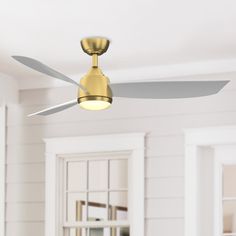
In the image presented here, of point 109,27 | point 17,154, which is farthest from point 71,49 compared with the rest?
point 17,154

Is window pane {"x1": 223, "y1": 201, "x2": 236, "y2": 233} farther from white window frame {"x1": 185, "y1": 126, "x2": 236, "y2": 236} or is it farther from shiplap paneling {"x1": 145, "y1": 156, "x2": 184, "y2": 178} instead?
shiplap paneling {"x1": 145, "y1": 156, "x2": 184, "y2": 178}

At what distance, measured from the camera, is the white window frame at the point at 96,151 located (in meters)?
5.95

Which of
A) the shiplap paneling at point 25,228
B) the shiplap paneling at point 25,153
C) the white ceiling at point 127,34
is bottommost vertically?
the shiplap paneling at point 25,228

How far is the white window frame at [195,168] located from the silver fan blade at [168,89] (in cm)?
150

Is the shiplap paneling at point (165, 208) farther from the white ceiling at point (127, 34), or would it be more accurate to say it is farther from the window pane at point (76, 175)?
the white ceiling at point (127, 34)

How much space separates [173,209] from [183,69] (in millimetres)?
1151

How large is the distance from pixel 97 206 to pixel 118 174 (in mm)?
347

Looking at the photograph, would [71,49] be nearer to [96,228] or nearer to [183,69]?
[183,69]

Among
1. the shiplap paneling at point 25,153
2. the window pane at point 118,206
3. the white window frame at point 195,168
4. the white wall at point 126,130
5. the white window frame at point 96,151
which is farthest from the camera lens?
the shiplap paneling at point 25,153

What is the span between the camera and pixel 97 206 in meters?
6.27

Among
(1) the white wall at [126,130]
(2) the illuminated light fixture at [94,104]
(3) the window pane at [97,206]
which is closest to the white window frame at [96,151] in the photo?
(1) the white wall at [126,130]

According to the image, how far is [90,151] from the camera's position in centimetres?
617

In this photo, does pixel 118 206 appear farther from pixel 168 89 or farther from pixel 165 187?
pixel 168 89

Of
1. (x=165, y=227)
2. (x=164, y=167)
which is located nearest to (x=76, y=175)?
(x=164, y=167)
